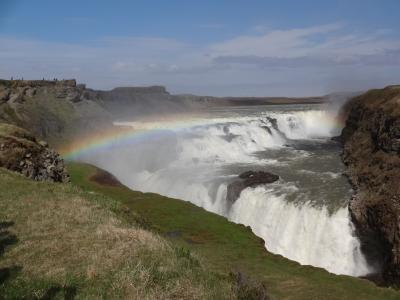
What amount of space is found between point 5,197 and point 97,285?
11.4m

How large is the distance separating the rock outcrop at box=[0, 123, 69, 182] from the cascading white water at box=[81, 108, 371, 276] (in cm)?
1826

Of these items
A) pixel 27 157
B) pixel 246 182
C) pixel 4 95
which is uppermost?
pixel 4 95

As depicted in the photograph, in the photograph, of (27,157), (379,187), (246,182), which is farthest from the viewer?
(246,182)

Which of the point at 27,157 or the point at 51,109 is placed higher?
the point at 51,109

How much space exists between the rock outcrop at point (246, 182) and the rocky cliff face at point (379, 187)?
345 inches

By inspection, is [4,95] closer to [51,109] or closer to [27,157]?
[51,109]

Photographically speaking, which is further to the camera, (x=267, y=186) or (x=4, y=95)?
(x=4, y=95)

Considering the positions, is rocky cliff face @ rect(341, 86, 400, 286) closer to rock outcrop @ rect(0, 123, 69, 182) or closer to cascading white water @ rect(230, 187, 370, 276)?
cascading white water @ rect(230, 187, 370, 276)

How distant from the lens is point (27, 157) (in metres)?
33.7

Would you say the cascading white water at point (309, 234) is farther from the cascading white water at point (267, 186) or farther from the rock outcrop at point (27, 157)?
the rock outcrop at point (27, 157)

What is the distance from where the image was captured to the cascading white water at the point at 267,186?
120 ft

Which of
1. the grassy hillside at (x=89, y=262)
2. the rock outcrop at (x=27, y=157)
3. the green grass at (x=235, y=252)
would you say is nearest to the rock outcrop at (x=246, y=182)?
the green grass at (x=235, y=252)

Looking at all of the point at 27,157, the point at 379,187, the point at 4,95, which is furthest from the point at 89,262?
the point at 4,95

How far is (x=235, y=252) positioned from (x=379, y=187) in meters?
18.6
